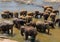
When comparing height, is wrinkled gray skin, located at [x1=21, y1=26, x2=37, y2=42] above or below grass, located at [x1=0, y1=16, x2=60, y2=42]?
above

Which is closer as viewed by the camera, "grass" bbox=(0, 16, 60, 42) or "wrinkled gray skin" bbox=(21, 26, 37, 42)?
"wrinkled gray skin" bbox=(21, 26, 37, 42)

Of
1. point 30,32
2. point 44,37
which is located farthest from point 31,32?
point 44,37

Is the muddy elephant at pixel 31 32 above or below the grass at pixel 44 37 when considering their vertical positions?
above

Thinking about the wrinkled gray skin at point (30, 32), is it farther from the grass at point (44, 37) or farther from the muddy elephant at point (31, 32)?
the grass at point (44, 37)

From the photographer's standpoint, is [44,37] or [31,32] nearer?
[31,32]

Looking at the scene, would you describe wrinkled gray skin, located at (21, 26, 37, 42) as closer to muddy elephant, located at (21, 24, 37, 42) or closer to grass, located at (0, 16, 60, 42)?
muddy elephant, located at (21, 24, 37, 42)

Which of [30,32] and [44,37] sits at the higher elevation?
[30,32]

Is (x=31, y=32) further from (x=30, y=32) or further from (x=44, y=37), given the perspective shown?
(x=44, y=37)

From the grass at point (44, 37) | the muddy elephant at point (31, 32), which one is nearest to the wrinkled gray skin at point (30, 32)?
the muddy elephant at point (31, 32)

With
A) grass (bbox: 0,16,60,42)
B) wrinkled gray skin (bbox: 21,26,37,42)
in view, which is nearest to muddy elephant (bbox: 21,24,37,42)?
wrinkled gray skin (bbox: 21,26,37,42)

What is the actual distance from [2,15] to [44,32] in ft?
18.5

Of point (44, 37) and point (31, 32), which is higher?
point (31, 32)

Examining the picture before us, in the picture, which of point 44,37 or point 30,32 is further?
point 44,37

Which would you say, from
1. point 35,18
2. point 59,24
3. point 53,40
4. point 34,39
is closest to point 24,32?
point 34,39
